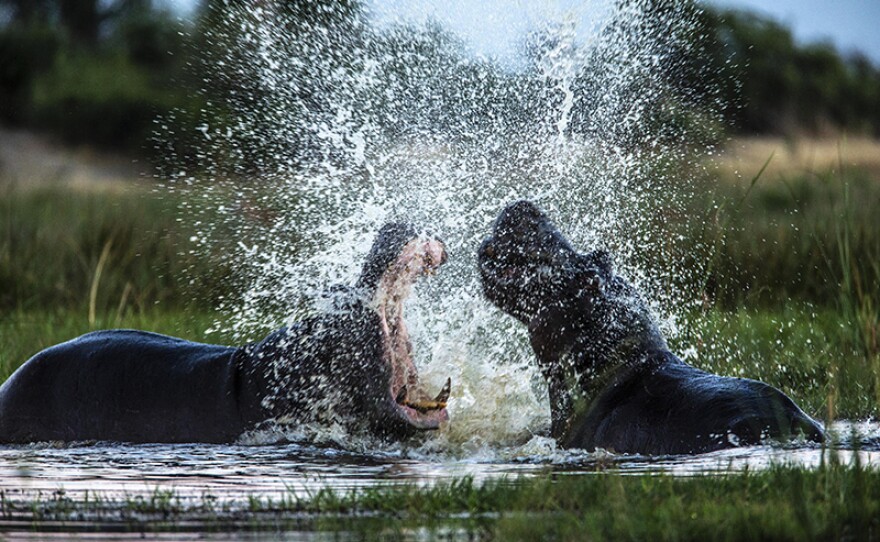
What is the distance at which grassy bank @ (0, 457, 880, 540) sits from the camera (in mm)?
3453

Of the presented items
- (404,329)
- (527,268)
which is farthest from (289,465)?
(527,268)

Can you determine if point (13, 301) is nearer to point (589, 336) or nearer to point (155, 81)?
point (589, 336)

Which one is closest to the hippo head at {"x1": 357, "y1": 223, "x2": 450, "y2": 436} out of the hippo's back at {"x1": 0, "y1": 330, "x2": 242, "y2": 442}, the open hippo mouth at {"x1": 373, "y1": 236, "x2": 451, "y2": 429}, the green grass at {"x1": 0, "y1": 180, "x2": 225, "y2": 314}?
the open hippo mouth at {"x1": 373, "y1": 236, "x2": 451, "y2": 429}

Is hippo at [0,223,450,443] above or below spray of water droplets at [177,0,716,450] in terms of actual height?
→ below

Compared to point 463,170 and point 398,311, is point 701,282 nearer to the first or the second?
point 463,170

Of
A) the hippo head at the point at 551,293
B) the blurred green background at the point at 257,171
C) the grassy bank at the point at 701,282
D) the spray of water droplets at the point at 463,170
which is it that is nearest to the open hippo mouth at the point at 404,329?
the spray of water droplets at the point at 463,170

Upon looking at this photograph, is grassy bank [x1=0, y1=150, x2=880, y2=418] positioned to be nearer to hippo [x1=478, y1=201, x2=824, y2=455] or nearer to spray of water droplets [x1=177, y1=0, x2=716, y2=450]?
spray of water droplets [x1=177, y1=0, x2=716, y2=450]

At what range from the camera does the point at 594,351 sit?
18.2 feet

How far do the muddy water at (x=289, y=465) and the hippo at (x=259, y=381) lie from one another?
0.12 m

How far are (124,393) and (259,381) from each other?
57 cm

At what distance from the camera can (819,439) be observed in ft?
15.7

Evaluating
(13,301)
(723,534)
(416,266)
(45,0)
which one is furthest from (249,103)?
(45,0)

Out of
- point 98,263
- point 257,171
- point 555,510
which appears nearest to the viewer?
point 555,510

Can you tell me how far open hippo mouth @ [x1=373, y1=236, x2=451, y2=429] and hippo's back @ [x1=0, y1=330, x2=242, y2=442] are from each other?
644mm
